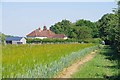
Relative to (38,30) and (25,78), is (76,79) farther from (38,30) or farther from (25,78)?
(38,30)

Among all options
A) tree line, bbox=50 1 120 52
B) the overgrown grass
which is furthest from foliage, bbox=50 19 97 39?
the overgrown grass

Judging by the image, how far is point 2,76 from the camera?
39.7 ft

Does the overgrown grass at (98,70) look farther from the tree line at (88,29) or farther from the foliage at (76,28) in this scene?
the foliage at (76,28)

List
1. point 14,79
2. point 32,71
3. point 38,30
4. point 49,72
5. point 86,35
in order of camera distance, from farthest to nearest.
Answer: point 38,30 < point 86,35 < point 49,72 < point 32,71 < point 14,79

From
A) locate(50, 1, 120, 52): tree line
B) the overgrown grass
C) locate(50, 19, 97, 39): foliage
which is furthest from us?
locate(50, 19, 97, 39): foliage

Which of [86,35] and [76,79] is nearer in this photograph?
[76,79]

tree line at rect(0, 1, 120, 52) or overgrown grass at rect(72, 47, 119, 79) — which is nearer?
overgrown grass at rect(72, 47, 119, 79)

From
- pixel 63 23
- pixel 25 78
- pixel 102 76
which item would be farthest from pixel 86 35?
pixel 25 78

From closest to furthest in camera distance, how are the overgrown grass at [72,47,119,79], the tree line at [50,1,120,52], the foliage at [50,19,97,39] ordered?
1. the overgrown grass at [72,47,119,79]
2. the tree line at [50,1,120,52]
3. the foliage at [50,19,97,39]

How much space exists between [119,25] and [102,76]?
8.04m

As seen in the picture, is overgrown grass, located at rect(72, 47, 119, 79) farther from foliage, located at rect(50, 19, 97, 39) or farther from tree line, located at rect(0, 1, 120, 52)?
foliage, located at rect(50, 19, 97, 39)

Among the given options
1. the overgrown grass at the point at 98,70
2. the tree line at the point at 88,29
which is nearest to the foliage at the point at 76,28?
the tree line at the point at 88,29

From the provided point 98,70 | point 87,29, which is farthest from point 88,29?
point 98,70

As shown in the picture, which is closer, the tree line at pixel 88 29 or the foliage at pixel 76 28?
the tree line at pixel 88 29
